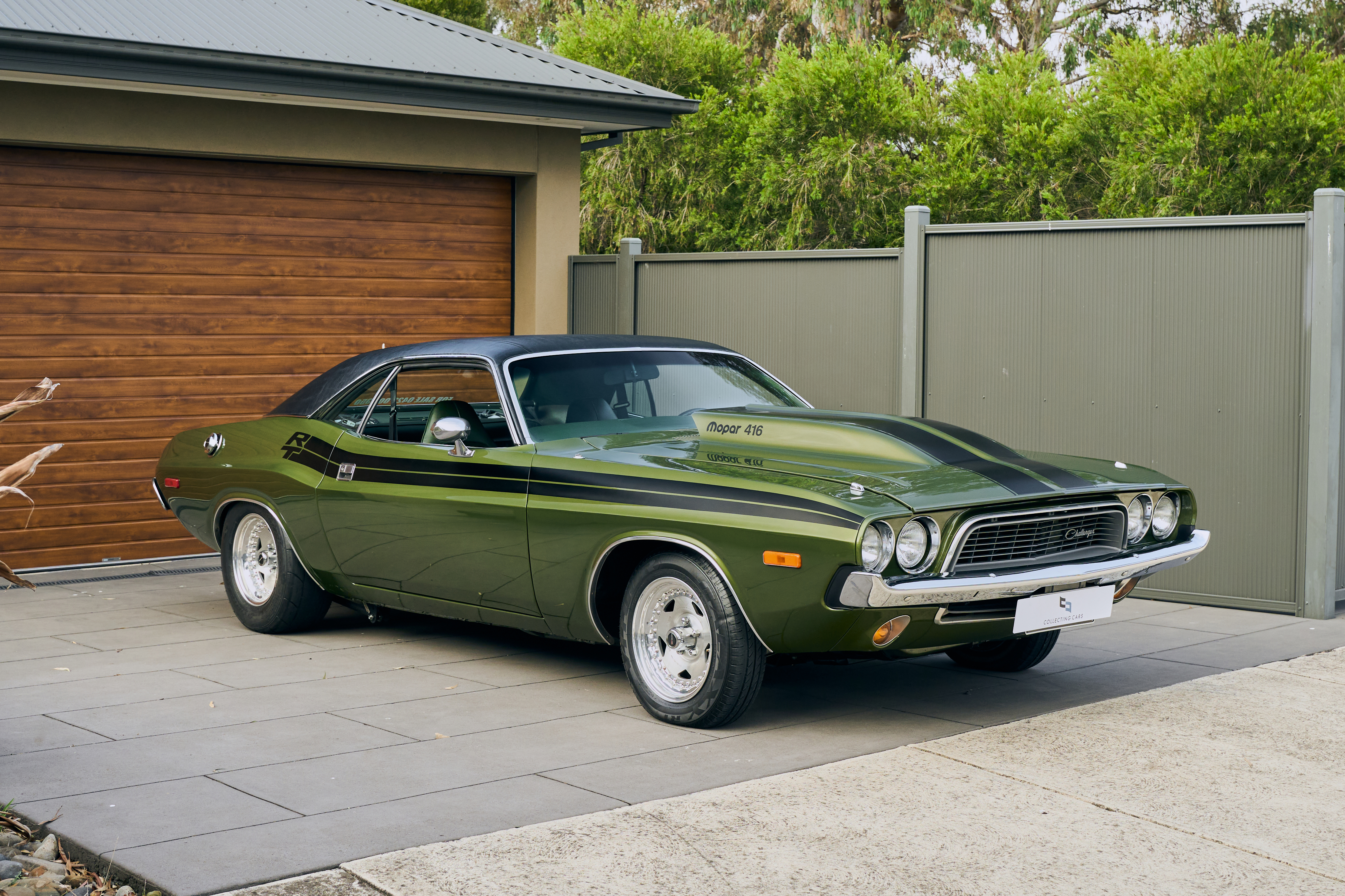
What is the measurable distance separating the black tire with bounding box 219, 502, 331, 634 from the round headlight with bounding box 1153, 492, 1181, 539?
4.16 m

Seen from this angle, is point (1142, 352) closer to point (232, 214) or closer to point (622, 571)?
point (622, 571)

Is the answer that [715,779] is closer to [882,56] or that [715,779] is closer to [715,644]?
[715,644]

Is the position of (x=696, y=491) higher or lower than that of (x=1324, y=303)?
lower

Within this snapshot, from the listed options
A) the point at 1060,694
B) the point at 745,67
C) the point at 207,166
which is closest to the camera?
the point at 1060,694

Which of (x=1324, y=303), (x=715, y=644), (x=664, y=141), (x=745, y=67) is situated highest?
(x=745, y=67)

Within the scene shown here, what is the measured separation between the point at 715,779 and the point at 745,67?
92.6 ft

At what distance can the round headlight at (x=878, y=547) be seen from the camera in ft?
17.9

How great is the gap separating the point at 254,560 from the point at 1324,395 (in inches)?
234

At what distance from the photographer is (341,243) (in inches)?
454

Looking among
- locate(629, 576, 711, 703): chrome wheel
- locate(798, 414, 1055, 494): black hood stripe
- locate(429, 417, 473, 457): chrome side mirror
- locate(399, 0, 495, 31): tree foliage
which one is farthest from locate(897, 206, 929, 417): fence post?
locate(399, 0, 495, 31): tree foliage

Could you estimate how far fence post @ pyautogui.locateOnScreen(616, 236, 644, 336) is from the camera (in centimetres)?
1210

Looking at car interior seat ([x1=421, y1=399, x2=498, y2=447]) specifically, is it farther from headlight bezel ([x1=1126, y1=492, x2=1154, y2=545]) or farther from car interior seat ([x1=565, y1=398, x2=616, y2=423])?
headlight bezel ([x1=1126, y1=492, x2=1154, y2=545])

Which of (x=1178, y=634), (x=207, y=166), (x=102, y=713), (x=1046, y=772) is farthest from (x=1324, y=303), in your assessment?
(x=207, y=166)

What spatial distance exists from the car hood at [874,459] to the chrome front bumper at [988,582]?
0.28 metres
